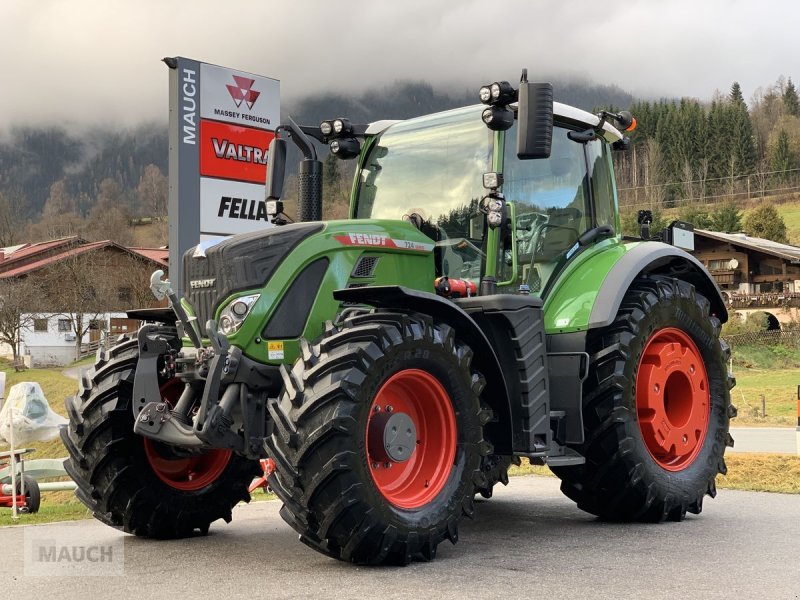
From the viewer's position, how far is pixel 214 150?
11312mm

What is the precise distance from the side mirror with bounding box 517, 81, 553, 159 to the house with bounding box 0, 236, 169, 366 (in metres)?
53.2

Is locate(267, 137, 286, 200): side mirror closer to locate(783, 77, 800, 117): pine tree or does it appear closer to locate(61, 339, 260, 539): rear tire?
locate(61, 339, 260, 539): rear tire

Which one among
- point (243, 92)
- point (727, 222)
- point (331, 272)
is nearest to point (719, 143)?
point (727, 222)

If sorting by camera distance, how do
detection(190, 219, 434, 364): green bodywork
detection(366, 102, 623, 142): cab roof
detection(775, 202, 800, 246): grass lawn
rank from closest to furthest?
detection(190, 219, 434, 364): green bodywork → detection(366, 102, 623, 142): cab roof → detection(775, 202, 800, 246): grass lawn

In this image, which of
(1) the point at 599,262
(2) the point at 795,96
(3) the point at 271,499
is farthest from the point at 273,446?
(2) the point at 795,96

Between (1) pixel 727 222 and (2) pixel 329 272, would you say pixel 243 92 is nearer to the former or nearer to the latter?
(2) pixel 329 272

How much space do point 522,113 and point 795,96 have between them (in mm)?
129386

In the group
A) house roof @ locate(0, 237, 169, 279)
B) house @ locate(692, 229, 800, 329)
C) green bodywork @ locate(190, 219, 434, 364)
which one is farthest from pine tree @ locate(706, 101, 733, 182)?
green bodywork @ locate(190, 219, 434, 364)

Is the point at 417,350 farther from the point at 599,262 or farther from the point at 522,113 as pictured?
the point at 599,262

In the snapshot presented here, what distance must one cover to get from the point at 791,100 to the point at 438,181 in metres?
128

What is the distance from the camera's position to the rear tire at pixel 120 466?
21.3 ft

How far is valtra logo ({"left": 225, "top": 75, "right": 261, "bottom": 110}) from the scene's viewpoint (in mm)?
11477

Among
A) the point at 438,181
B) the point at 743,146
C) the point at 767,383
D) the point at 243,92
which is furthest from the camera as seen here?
the point at 743,146

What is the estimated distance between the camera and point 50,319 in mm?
62781
